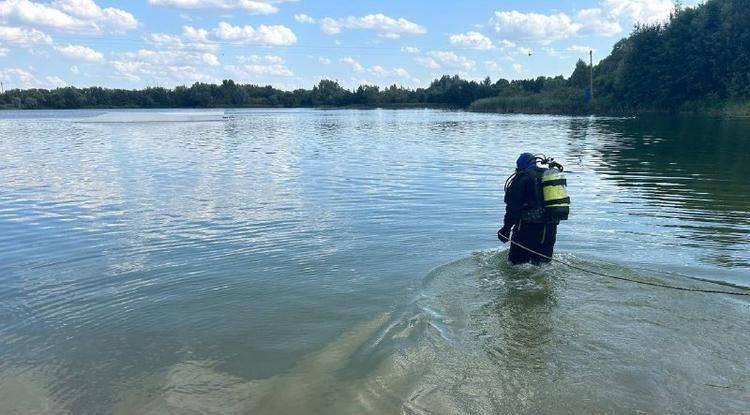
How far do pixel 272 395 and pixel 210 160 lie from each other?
2399 cm

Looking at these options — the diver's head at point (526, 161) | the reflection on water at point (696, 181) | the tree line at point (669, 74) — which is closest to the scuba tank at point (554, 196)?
the diver's head at point (526, 161)

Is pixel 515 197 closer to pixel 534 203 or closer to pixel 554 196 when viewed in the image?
pixel 534 203

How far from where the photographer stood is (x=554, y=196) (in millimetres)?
8664

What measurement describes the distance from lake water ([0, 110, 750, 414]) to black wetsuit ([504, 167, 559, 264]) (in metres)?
0.40

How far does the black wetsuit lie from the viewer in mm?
8727

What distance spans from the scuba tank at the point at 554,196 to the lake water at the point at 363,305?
1012 mm

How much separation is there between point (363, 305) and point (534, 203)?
10.0 feet

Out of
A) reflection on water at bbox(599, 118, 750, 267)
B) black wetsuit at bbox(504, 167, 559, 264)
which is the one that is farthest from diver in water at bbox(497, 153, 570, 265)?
reflection on water at bbox(599, 118, 750, 267)

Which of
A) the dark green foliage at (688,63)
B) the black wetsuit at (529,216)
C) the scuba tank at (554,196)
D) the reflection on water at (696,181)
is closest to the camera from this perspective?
the scuba tank at (554,196)

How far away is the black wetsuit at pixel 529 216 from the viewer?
8727 mm

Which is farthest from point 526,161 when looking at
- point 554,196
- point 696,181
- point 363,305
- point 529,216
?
point 696,181

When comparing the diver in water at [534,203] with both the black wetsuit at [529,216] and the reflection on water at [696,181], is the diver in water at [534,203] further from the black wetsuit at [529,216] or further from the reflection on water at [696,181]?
the reflection on water at [696,181]

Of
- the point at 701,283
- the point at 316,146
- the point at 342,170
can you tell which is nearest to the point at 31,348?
the point at 701,283

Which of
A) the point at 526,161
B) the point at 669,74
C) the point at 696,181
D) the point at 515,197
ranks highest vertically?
the point at 669,74
